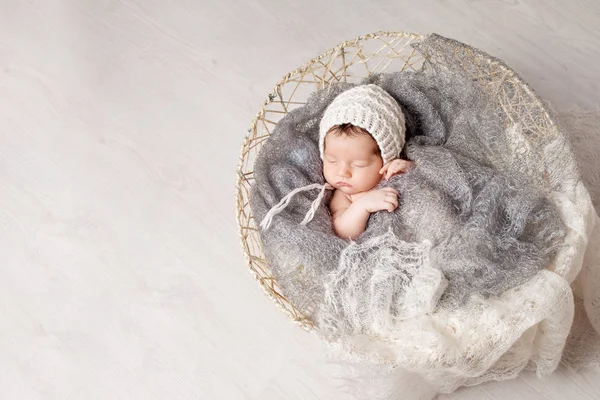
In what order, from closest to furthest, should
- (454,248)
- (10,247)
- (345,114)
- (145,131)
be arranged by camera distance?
(454,248) < (345,114) < (10,247) < (145,131)

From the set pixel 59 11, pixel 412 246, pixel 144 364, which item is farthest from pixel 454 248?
pixel 59 11

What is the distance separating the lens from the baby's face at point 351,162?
1381mm

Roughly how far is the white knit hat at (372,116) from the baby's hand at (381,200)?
9cm

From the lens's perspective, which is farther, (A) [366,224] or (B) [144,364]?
(B) [144,364]

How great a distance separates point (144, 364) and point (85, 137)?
59 centimetres

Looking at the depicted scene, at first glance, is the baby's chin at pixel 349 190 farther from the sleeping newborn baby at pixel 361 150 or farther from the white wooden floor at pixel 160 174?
the white wooden floor at pixel 160 174

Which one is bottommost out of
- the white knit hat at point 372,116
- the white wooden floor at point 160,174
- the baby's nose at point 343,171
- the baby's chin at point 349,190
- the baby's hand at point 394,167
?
the white wooden floor at point 160,174

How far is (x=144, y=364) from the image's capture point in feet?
5.00

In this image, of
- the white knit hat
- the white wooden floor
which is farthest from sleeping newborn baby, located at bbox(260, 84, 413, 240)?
the white wooden floor

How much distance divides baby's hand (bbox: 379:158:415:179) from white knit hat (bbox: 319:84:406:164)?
0.06 ft

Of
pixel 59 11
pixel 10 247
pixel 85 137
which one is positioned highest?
pixel 59 11

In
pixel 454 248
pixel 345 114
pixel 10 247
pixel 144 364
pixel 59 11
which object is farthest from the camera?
pixel 59 11

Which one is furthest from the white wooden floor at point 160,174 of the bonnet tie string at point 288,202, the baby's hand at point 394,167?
the baby's hand at point 394,167

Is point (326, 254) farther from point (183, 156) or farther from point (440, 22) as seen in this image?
point (440, 22)
